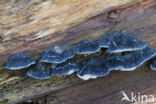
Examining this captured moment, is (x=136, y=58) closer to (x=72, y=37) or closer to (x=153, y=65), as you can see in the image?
(x=153, y=65)

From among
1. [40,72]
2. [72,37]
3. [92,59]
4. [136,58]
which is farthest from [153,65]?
[40,72]

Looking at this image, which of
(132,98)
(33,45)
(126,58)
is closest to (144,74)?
(132,98)

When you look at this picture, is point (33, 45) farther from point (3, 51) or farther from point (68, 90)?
point (68, 90)

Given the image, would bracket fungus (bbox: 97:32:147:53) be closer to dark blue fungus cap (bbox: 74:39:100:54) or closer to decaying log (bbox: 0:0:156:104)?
dark blue fungus cap (bbox: 74:39:100:54)

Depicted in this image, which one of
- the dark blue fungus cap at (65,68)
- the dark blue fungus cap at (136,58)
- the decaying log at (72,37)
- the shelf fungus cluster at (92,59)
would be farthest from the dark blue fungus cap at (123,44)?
the dark blue fungus cap at (65,68)

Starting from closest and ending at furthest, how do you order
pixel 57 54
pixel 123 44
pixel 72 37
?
pixel 123 44 < pixel 57 54 < pixel 72 37

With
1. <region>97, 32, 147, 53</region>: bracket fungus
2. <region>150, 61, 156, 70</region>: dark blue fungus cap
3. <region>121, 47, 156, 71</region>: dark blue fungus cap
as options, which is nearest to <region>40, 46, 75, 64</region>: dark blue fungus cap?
<region>97, 32, 147, 53</region>: bracket fungus

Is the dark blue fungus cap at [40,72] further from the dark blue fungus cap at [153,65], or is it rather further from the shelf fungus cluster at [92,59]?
the dark blue fungus cap at [153,65]
